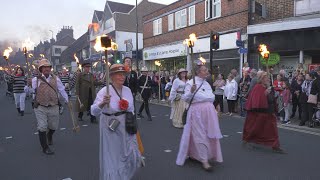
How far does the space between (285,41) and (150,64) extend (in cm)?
1659

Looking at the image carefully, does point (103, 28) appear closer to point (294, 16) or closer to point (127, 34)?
point (127, 34)

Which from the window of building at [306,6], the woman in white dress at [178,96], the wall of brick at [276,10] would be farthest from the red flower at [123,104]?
the wall of brick at [276,10]

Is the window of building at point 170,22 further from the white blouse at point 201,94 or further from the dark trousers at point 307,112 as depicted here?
the white blouse at point 201,94

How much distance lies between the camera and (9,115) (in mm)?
13258

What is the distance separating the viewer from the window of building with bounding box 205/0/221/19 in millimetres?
21094

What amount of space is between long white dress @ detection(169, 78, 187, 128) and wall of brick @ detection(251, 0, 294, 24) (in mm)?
9912

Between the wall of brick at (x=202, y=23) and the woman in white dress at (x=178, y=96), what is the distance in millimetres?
9990

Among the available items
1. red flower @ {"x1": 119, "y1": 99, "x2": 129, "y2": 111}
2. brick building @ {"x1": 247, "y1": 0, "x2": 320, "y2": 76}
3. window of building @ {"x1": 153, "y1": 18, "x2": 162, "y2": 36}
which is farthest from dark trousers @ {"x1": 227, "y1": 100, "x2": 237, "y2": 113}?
window of building @ {"x1": 153, "y1": 18, "x2": 162, "y2": 36}

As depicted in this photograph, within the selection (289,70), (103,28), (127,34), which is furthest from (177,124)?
(103,28)

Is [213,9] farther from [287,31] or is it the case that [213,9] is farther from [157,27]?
[157,27]

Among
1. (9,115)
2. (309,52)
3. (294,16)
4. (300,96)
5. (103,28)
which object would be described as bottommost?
(9,115)

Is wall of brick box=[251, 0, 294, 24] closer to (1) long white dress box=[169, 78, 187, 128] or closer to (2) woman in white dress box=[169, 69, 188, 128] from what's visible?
(2) woman in white dress box=[169, 69, 188, 128]

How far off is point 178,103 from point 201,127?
14.3ft

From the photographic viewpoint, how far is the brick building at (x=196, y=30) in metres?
19.5
